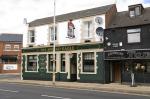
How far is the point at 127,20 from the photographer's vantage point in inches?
1278

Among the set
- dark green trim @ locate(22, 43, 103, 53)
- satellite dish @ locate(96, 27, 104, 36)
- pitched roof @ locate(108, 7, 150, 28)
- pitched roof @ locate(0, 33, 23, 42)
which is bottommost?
dark green trim @ locate(22, 43, 103, 53)

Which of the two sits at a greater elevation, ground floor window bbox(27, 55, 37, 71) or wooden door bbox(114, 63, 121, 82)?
ground floor window bbox(27, 55, 37, 71)

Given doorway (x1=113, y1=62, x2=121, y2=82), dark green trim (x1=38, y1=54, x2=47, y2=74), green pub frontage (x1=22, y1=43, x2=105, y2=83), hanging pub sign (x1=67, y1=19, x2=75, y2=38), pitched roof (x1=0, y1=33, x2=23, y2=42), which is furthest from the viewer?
pitched roof (x1=0, y1=33, x2=23, y2=42)

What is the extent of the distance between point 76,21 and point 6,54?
38230 millimetres

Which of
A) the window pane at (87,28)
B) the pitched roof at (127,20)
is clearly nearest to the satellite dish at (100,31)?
the pitched roof at (127,20)

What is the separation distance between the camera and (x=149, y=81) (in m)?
28.8

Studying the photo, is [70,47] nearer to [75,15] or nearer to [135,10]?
[75,15]

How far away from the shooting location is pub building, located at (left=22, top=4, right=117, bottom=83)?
33375mm

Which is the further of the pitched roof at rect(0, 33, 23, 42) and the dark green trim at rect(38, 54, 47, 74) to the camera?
the pitched roof at rect(0, 33, 23, 42)

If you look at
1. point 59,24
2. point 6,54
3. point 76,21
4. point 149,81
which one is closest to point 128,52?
point 149,81

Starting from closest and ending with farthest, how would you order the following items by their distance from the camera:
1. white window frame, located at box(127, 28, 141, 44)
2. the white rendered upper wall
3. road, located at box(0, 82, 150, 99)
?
road, located at box(0, 82, 150, 99), white window frame, located at box(127, 28, 141, 44), the white rendered upper wall

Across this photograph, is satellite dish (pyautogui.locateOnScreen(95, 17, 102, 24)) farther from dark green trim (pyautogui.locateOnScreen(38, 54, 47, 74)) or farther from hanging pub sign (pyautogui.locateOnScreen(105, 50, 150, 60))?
dark green trim (pyautogui.locateOnScreen(38, 54, 47, 74))

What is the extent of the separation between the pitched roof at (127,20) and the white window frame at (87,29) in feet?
7.13

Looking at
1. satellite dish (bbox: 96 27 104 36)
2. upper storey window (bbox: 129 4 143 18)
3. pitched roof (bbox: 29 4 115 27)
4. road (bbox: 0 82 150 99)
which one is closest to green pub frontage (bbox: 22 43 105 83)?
satellite dish (bbox: 96 27 104 36)
